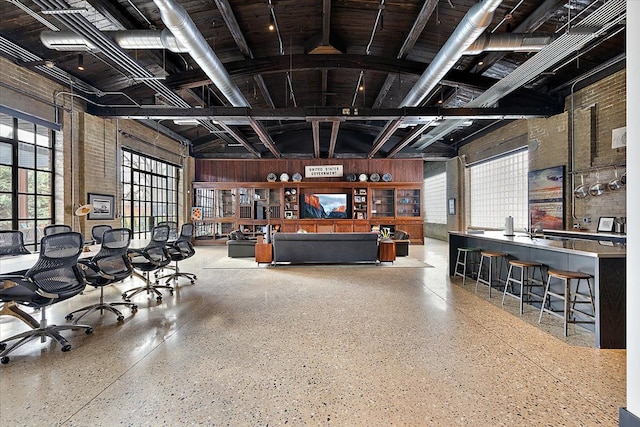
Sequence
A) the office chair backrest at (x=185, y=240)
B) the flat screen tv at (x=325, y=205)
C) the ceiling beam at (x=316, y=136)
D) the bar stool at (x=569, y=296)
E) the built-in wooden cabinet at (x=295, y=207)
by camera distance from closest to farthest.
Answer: the bar stool at (x=569, y=296)
the office chair backrest at (x=185, y=240)
the ceiling beam at (x=316, y=136)
the built-in wooden cabinet at (x=295, y=207)
the flat screen tv at (x=325, y=205)

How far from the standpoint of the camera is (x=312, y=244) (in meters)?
6.75

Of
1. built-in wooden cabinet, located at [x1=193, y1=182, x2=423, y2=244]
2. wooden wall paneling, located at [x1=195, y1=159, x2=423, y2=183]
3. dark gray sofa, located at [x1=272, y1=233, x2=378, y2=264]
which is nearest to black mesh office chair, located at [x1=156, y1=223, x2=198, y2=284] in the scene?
dark gray sofa, located at [x1=272, y1=233, x2=378, y2=264]

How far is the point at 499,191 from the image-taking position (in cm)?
880

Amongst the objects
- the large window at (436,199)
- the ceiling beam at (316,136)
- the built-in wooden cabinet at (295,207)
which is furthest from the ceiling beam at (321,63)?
the large window at (436,199)

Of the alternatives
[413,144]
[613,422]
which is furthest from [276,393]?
[413,144]

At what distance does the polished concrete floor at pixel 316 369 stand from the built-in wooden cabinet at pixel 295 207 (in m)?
6.93

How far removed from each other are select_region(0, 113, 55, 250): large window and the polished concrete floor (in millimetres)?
2085

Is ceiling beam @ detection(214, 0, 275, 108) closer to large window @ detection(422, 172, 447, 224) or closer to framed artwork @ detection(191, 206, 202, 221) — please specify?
framed artwork @ detection(191, 206, 202, 221)

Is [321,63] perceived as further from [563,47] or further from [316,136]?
[563,47]

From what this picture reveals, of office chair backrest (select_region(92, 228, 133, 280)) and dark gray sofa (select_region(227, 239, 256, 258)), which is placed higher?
office chair backrest (select_region(92, 228, 133, 280))

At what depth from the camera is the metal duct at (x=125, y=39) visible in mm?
3857

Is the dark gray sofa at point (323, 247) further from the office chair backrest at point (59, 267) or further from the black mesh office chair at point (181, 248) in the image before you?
the office chair backrest at point (59, 267)

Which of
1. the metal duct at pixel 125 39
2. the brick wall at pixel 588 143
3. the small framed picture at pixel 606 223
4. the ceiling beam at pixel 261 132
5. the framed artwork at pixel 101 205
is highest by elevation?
the metal duct at pixel 125 39

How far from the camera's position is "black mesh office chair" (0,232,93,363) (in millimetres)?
2629
